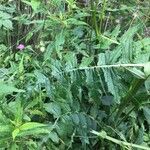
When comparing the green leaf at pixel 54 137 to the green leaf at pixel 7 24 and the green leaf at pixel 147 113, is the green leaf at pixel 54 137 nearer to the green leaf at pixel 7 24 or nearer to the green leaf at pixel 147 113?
the green leaf at pixel 147 113

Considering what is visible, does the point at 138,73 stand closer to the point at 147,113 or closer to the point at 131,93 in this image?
the point at 131,93

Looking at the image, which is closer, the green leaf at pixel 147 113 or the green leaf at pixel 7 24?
the green leaf at pixel 147 113

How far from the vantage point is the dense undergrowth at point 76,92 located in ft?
5.34

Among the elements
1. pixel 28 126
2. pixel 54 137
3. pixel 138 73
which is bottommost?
pixel 54 137

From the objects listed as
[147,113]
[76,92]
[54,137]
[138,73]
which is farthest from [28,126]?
[147,113]

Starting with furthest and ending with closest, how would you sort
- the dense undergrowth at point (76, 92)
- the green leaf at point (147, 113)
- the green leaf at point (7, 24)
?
the green leaf at point (7, 24)
the green leaf at point (147, 113)
the dense undergrowth at point (76, 92)

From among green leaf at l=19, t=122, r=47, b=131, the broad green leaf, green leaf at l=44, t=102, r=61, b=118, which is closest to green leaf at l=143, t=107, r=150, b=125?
the broad green leaf

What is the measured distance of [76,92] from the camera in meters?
1.74

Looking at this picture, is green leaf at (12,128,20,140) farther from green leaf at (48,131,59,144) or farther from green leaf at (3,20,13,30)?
green leaf at (3,20,13,30)

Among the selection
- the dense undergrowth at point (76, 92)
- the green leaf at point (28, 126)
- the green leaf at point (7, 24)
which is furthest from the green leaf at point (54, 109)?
the green leaf at point (7, 24)

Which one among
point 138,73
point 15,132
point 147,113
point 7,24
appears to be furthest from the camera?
point 7,24

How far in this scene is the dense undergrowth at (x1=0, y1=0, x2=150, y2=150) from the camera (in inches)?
64.1

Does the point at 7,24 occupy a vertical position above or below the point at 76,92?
above

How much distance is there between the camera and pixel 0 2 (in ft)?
8.57
